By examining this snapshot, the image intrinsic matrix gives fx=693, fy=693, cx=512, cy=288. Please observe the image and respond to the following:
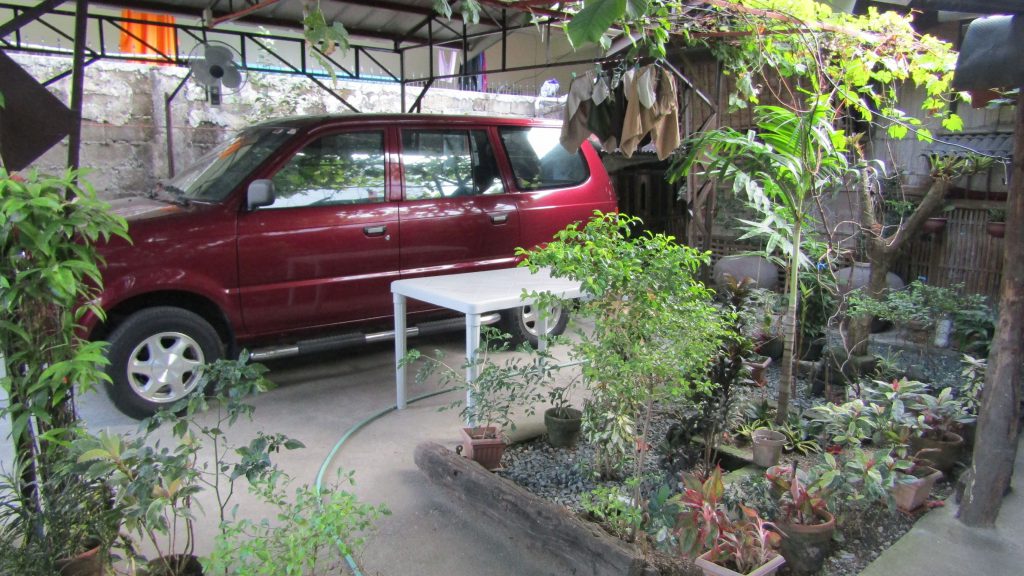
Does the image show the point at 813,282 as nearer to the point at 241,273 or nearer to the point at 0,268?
the point at 241,273

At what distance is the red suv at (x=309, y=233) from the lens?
14.1ft

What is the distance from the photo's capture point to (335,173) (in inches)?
197

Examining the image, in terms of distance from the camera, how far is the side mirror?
4539 millimetres

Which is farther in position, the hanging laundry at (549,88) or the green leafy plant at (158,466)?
the hanging laundry at (549,88)

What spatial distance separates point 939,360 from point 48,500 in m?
5.69

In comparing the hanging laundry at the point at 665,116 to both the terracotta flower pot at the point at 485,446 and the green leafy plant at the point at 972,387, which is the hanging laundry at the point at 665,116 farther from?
the terracotta flower pot at the point at 485,446

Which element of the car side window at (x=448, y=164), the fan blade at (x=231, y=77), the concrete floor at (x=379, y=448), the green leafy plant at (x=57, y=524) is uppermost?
the fan blade at (x=231, y=77)

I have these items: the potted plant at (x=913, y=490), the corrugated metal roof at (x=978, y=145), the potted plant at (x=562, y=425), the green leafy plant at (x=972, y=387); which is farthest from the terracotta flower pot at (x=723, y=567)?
the corrugated metal roof at (x=978, y=145)

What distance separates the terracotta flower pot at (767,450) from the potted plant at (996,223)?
334 cm

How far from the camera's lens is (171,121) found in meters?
8.17

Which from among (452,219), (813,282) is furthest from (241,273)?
(813,282)

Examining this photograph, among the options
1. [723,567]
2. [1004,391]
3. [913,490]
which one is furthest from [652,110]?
[723,567]

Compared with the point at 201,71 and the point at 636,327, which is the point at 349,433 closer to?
the point at 636,327

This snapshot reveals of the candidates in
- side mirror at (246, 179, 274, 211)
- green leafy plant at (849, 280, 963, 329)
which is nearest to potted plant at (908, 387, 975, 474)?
green leafy plant at (849, 280, 963, 329)
